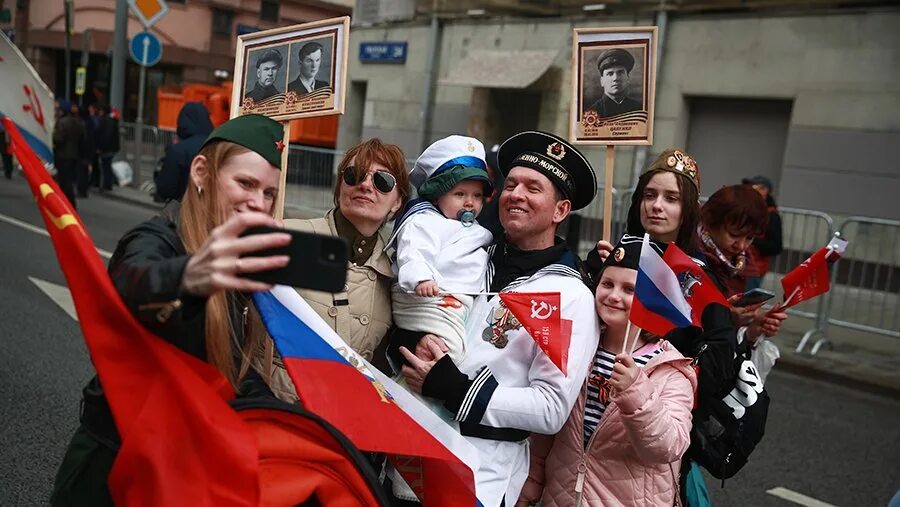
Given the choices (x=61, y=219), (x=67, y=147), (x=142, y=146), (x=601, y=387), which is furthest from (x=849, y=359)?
(x=142, y=146)

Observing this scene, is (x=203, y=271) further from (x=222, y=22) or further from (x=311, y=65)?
(x=222, y=22)

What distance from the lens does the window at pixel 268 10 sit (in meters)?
36.9

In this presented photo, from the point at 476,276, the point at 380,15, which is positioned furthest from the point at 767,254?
the point at 380,15

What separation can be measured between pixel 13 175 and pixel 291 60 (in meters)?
18.0

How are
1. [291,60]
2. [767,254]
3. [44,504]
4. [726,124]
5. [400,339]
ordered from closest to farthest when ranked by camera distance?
1. [400,339]
2. [291,60]
3. [44,504]
4. [767,254]
5. [726,124]

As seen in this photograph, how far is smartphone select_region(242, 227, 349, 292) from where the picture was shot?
4.87 ft

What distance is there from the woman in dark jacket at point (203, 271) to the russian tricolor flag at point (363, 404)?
12 cm

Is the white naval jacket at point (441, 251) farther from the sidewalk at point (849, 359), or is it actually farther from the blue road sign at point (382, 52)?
the blue road sign at point (382, 52)

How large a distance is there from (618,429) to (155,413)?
1370 mm

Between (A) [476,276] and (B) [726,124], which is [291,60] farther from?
(B) [726,124]

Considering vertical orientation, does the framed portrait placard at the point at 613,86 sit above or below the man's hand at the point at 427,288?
above

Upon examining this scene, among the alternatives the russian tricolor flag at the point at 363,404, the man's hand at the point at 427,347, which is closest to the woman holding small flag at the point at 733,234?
the man's hand at the point at 427,347

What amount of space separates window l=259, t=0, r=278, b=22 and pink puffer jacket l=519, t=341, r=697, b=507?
37017 millimetres

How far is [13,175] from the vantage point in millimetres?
18578
